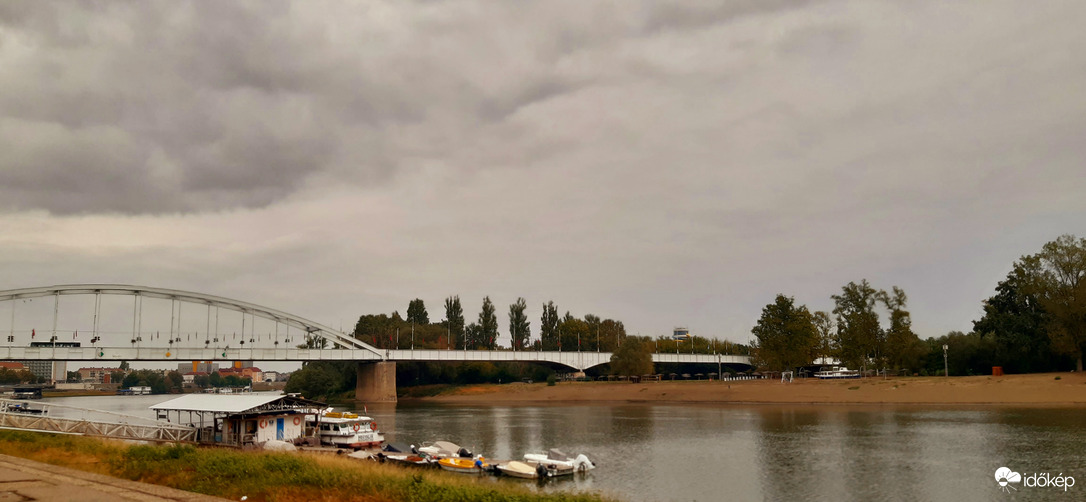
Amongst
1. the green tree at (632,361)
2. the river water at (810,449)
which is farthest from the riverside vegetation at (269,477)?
the green tree at (632,361)

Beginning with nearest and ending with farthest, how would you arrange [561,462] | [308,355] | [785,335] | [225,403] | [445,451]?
[561,462] → [445,451] → [225,403] → [785,335] → [308,355]

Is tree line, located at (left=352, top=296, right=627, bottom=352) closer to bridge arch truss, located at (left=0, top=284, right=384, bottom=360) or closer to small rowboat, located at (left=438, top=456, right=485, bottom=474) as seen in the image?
bridge arch truss, located at (left=0, top=284, right=384, bottom=360)

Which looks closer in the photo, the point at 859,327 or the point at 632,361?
the point at 859,327

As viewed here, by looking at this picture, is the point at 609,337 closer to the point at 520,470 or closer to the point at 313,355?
the point at 313,355

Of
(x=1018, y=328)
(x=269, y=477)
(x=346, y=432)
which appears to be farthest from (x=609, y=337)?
(x=269, y=477)

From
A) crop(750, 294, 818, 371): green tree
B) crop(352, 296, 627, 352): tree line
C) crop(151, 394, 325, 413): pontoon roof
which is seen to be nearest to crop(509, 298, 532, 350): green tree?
crop(352, 296, 627, 352): tree line

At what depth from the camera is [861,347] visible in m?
106

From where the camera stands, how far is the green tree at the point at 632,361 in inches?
5679

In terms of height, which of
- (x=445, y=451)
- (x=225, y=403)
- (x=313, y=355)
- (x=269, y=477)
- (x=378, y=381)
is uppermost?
(x=313, y=355)

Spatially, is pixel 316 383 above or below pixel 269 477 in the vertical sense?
below

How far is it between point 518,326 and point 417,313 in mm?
26039

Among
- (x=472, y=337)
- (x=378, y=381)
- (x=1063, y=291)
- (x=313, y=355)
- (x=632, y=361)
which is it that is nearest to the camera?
(x=1063, y=291)

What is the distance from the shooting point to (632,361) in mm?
144500

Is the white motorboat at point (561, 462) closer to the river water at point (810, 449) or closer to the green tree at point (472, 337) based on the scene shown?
the river water at point (810, 449)
